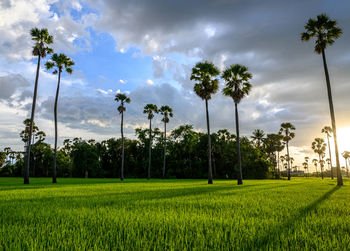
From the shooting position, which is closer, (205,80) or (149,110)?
(205,80)

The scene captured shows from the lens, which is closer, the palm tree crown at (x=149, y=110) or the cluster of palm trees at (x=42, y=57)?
the cluster of palm trees at (x=42, y=57)

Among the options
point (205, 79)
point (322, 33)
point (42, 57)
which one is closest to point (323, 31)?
point (322, 33)

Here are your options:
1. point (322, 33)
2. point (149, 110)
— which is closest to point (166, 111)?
point (149, 110)

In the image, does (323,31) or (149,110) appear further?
(149,110)

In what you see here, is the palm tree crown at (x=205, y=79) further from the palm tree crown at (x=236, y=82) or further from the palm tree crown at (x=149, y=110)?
the palm tree crown at (x=149, y=110)

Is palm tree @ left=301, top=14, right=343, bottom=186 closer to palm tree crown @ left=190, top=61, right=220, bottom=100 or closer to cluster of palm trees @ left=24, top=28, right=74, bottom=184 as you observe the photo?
palm tree crown @ left=190, top=61, right=220, bottom=100

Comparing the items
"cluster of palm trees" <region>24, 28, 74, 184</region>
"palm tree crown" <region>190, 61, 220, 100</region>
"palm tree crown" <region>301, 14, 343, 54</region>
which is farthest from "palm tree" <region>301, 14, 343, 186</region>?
"cluster of palm trees" <region>24, 28, 74, 184</region>

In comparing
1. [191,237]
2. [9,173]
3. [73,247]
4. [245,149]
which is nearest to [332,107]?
[191,237]

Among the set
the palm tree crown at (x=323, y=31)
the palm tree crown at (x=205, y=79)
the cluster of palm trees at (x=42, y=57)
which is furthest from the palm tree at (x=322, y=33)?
the cluster of palm trees at (x=42, y=57)

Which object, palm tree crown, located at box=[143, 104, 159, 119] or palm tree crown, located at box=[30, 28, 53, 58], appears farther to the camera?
palm tree crown, located at box=[143, 104, 159, 119]

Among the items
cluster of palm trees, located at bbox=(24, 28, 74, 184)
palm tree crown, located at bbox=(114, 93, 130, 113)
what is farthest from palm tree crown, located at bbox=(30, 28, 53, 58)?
palm tree crown, located at bbox=(114, 93, 130, 113)

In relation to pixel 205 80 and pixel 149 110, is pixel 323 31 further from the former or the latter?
pixel 149 110

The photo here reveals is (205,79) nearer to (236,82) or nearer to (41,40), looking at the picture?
(236,82)

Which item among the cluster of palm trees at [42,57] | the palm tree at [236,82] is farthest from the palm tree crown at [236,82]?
the cluster of palm trees at [42,57]
